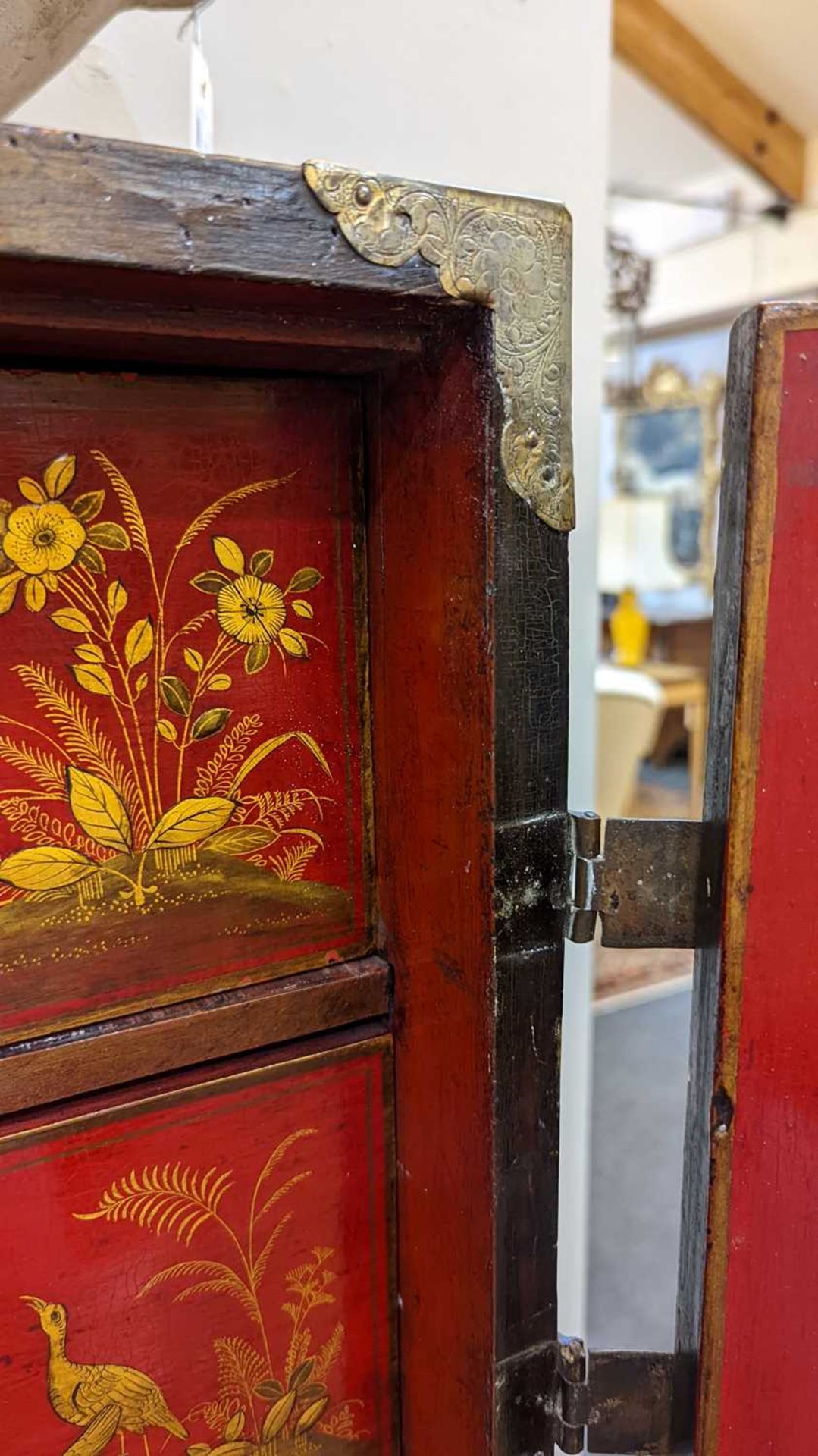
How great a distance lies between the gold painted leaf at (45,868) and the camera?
1.55 ft

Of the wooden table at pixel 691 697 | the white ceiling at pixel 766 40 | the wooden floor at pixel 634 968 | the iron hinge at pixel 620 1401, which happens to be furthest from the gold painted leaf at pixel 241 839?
the wooden table at pixel 691 697

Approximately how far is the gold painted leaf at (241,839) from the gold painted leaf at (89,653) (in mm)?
108

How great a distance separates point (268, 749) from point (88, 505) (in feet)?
0.49

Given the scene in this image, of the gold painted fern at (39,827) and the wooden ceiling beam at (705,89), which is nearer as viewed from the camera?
the gold painted fern at (39,827)

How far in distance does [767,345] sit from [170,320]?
0.25 m

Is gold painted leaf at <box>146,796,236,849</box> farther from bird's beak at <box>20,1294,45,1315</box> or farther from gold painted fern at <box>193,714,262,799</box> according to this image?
bird's beak at <box>20,1294,45,1315</box>

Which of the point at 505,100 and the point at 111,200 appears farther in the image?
Answer: the point at 505,100

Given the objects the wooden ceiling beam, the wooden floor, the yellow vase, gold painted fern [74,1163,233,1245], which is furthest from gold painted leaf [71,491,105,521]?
the yellow vase

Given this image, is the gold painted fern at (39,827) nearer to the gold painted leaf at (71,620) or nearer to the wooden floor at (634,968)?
the gold painted leaf at (71,620)

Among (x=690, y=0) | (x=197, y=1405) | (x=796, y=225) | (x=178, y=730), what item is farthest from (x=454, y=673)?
(x=796, y=225)

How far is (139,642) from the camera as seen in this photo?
1.61ft

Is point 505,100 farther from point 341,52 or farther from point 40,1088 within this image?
point 40,1088

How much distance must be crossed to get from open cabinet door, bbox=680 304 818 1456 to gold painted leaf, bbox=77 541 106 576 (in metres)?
0.30

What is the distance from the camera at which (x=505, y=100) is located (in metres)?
0.68
